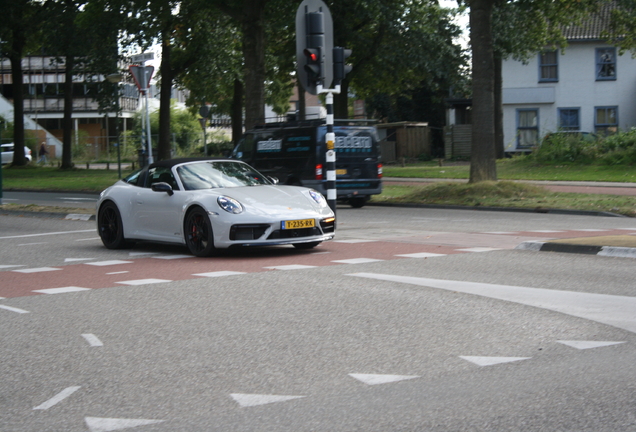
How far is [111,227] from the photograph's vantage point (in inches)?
523

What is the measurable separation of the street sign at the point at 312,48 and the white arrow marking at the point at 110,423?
10.2m

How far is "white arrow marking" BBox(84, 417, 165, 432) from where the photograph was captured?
4.37 meters

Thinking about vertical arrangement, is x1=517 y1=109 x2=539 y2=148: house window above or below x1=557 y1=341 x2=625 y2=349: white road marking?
above

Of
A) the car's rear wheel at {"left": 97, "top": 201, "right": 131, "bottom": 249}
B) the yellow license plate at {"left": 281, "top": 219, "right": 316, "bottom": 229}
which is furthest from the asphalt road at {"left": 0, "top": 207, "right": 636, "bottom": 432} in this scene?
the car's rear wheel at {"left": 97, "top": 201, "right": 131, "bottom": 249}

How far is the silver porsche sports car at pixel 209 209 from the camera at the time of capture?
11211 mm

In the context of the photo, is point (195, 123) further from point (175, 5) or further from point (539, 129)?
point (175, 5)

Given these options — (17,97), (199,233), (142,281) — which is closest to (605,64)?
(17,97)

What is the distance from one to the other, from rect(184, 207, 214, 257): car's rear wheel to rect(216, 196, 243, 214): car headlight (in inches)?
10.2

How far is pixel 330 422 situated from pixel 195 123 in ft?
264

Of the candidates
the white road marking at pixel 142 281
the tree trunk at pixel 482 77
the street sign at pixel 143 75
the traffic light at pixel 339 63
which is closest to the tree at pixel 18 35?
the street sign at pixel 143 75

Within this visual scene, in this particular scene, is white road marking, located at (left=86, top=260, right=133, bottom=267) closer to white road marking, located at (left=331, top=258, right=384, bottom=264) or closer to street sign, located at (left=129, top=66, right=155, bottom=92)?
white road marking, located at (left=331, top=258, right=384, bottom=264)

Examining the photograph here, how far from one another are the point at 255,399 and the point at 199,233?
6.97 meters

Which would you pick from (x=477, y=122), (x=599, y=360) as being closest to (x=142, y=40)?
(x=477, y=122)

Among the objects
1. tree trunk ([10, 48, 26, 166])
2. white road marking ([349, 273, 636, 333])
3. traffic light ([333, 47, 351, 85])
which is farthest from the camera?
tree trunk ([10, 48, 26, 166])
